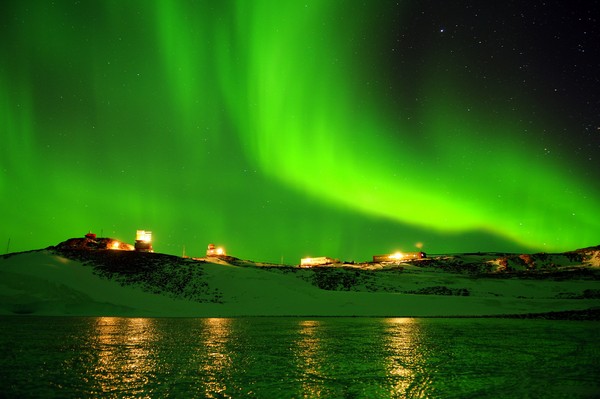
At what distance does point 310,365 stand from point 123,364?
160 inches

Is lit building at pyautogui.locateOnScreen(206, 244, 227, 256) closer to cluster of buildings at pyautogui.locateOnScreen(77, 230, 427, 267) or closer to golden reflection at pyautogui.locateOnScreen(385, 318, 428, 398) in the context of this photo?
cluster of buildings at pyautogui.locateOnScreen(77, 230, 427, 267)

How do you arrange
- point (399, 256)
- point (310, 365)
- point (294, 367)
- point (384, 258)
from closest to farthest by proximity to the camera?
point (294, 367)
point (310, 365)
point (399, 256)
point (384, 258)

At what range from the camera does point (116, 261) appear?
51.3 metres

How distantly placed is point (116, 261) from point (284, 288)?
22419mm

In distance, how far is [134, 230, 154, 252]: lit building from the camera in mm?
84000

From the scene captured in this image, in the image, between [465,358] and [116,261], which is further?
[116,261]

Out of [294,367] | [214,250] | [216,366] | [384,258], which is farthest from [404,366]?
[384,258]

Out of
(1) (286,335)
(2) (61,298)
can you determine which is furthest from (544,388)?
(2) (61,298)

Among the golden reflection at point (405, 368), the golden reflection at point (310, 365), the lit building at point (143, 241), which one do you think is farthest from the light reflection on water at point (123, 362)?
the lit building at point (143, 241)

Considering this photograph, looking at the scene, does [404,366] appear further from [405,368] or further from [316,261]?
[316,261]

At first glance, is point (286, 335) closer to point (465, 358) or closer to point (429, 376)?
point (465, 358)

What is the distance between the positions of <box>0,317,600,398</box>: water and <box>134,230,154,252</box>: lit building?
7264 centimetres

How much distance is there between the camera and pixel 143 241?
8600 centimetres

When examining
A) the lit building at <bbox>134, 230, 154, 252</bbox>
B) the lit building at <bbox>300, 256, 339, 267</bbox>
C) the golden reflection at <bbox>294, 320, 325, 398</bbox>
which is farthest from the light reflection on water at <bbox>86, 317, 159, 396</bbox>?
the lit building at <bbox>300, 256, 339, 267</bbox>
